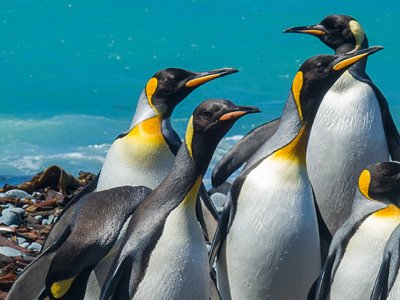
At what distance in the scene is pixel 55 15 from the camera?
58.9ft

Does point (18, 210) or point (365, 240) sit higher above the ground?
point (365, 240)

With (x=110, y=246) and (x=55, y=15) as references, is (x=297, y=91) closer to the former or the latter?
(x=110, y=246)

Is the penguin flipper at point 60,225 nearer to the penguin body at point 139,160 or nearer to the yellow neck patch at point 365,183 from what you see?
the penguin body at point 139,160

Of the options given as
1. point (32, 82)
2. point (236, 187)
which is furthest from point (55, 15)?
point (236, 187)

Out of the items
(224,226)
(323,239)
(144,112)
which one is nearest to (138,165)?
(144,112)

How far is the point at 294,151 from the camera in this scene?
4234mm

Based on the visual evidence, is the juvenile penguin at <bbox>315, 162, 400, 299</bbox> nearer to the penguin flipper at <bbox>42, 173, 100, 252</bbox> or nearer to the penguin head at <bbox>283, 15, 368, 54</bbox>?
the penguin flipper at <bbox>42, 173, 100, 252</bbox>

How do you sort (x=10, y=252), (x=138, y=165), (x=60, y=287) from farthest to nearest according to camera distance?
(x=10, y=252), (x=138, y=165), (x=60, y=287)

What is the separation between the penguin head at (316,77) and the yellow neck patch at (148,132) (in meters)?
0.78

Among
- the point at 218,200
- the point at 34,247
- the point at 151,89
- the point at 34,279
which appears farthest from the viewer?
the point at 218,200

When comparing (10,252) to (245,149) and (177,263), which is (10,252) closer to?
(245,149)

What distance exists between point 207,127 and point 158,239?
0.44 m

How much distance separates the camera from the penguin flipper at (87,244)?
3740mm

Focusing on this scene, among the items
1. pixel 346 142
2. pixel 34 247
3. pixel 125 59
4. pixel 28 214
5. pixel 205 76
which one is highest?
pixel 205 76
